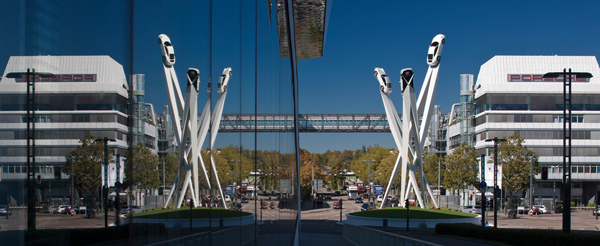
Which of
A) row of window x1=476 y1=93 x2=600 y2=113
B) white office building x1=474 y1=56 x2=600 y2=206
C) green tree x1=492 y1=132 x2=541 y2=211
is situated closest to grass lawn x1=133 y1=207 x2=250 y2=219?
green tree x1=492 y1=132 x2=541 y2=211

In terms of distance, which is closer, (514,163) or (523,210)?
(514,163)

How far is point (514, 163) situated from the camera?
2542 inches

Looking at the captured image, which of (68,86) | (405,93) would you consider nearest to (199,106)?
(68,86)

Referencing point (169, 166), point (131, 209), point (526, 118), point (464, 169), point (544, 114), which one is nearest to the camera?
point (131, 209)

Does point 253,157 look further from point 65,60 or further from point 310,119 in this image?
point 310,119

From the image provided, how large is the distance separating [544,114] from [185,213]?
3086 inches

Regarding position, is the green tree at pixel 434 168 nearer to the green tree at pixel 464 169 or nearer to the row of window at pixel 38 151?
the green tree at pixel 464 169

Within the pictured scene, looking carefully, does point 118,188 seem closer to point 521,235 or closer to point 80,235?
point 80,235

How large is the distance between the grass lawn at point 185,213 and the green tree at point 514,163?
6587 cm

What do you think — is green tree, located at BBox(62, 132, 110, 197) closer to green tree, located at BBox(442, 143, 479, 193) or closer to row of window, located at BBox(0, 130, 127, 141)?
row of window, located at BBox(0, 130, 127, 141)

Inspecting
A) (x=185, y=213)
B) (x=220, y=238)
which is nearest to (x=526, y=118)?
(x=220, y=238)

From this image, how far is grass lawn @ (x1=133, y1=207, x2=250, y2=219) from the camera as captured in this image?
136 cm

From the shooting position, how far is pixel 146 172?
1.34m

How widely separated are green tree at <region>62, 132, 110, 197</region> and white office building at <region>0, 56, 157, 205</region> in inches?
0.5
